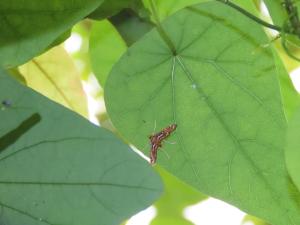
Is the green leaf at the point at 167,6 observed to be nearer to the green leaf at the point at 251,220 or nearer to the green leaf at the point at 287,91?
the green leaf at the point at 287,91

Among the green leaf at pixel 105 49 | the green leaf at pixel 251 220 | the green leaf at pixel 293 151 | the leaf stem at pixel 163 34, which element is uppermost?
the green leaf at pixel 251 220

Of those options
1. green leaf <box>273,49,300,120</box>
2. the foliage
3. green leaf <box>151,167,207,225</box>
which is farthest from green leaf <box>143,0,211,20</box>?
green leaf <box>151,167,207,225</box>

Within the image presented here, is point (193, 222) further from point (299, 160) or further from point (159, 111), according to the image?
point (299, 160)

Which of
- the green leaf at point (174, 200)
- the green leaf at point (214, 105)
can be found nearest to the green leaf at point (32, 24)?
the green leaf at point (214, 105)

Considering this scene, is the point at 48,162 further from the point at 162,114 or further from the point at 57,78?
the point at 57,78

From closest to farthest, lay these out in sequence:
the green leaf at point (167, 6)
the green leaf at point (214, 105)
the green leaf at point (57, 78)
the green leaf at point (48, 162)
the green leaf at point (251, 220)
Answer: the green leaf at point (48, 162) → the green leaf at point (214, 105) → the green leaf at point (167, 6) → the green leaf at point (57, 78) → the green leaf at point (251, 220)

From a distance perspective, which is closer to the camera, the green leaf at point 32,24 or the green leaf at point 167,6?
the green leaf at point 32,24

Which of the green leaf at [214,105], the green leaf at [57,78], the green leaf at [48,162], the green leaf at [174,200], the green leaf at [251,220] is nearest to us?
the green leaf at [48,162]

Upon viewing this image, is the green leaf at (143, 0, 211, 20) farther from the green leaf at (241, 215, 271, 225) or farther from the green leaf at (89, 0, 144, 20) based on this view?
the green leaf at (241, 215, 271, 225)
